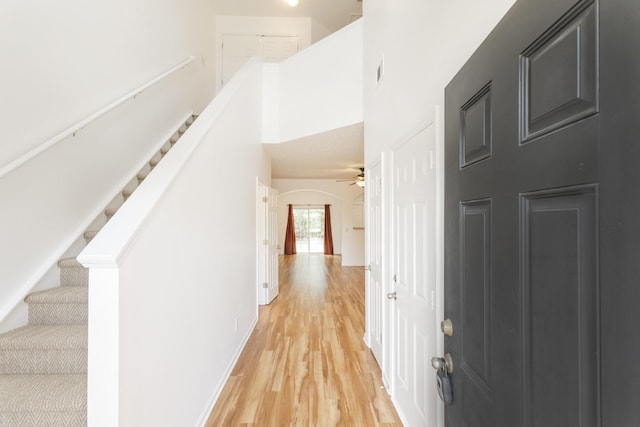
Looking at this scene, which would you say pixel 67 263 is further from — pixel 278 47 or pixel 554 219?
pixel 278 47

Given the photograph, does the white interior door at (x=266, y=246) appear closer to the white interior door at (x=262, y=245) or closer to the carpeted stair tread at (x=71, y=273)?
the white interior door at (x=262, y=245)

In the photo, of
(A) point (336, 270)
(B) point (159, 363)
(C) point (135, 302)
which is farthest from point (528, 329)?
(A) point (336, 270)

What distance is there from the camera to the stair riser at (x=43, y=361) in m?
1.58

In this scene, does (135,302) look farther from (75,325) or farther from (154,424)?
(75,325)

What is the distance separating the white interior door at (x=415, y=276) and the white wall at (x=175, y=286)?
4.61 feet

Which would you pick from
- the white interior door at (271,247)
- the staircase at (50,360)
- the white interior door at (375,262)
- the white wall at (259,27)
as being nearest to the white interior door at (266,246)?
the white interior door at (271,247)

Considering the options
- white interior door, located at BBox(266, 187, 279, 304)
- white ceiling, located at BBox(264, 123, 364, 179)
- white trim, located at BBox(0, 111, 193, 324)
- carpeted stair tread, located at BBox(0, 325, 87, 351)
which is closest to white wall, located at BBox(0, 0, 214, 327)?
white trim, located at BBox(0, 111, 193, 324)

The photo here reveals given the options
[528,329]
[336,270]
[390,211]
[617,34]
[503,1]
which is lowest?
[336,270]

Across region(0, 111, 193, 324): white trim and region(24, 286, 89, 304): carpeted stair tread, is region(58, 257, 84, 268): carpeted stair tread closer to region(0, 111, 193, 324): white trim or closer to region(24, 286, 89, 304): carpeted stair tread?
region(0, 111, 193, 324): white trim

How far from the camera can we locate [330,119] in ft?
12.2

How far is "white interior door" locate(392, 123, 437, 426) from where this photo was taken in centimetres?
155

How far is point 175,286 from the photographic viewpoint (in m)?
1.67

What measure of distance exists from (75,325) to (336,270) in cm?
666

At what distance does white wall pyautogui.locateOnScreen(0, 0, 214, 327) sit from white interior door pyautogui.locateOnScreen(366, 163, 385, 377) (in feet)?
8.30
